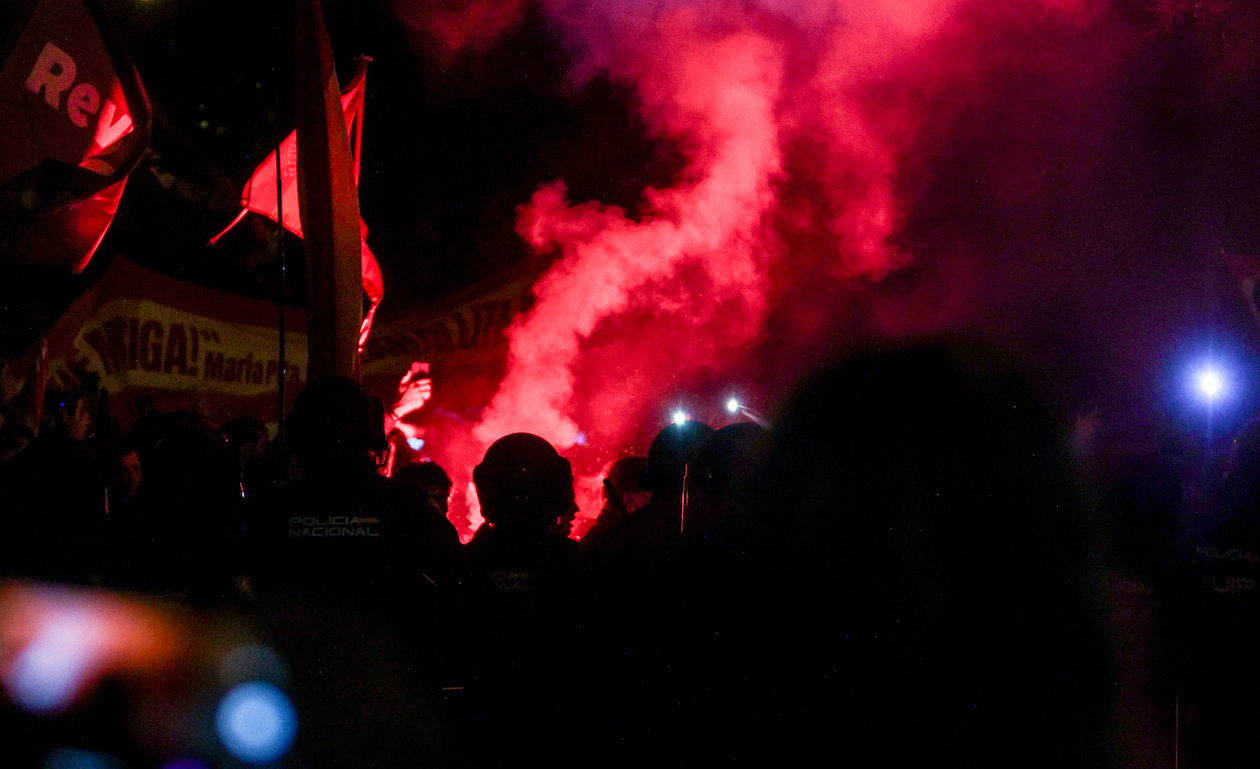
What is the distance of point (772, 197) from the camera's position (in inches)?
374

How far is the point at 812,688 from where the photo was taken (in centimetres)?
161

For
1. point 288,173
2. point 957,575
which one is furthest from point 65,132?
point 957,575

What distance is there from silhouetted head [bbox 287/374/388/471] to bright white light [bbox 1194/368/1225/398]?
185 inches

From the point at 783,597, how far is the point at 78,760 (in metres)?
1.18

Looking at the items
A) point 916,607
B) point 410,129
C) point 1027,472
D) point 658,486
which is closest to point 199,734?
point 916,607

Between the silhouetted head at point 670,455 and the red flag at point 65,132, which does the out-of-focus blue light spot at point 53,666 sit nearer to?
the silhouetted head at point 670,455

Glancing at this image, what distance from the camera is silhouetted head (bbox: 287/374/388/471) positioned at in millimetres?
2914

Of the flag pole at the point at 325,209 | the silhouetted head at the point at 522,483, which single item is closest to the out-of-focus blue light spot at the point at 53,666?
the silhouetted head at the point at 522,483

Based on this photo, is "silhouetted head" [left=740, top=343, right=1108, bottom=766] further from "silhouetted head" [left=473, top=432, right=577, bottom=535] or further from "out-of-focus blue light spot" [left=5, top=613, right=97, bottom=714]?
"silhouetted head" [left=473, top=432, right=577, bottom=535]

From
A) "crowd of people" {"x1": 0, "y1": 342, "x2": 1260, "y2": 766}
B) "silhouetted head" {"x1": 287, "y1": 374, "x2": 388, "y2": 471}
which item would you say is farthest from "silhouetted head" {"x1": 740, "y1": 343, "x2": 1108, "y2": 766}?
"silhouetted head" {"x1": 287, "y1": 374, "x2": 388, "y2": 471}

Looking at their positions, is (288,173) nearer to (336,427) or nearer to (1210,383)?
(336,427)

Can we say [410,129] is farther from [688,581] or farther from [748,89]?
[688,581]

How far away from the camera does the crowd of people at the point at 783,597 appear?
1.56 meters

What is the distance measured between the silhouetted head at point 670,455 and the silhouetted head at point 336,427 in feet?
3.78
